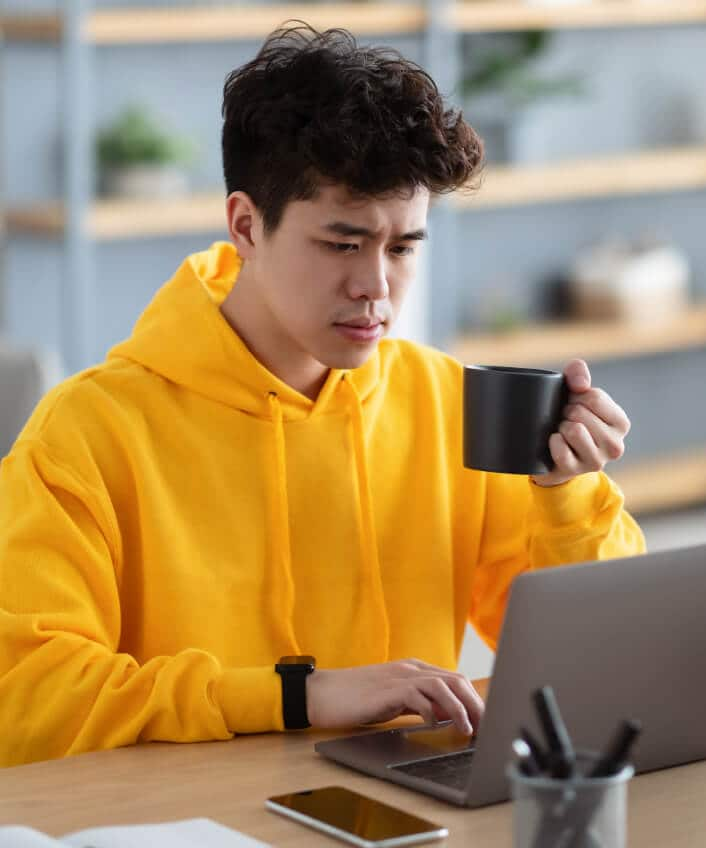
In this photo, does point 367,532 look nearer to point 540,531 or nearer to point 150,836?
point 540,531

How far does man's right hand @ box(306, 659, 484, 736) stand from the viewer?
1.32 metres

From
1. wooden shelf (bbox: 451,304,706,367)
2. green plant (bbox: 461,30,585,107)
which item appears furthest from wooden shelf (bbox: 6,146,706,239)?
wooden shelf (bbox: 451,304,706,367)

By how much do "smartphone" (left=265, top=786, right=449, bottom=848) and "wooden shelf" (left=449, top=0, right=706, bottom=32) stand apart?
3308 mm

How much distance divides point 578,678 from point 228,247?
2.79ft

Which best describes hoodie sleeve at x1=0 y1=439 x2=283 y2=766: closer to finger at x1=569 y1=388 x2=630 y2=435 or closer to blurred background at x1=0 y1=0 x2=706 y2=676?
finger at x1=569 y1=388 x2=630 y2=435

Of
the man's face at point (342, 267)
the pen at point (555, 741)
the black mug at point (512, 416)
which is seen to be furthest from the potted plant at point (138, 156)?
the pen at point (555, 741)

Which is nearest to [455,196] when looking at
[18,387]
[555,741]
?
[18,387]

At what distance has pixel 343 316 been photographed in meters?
1.54

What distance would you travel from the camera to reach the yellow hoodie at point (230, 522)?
145 cm

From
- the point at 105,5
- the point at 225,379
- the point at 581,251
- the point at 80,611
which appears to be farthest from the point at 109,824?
the point at 581,251

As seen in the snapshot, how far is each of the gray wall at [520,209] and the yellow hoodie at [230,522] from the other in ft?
6.93

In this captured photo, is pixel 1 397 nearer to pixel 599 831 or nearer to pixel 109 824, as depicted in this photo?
pixel 109 824

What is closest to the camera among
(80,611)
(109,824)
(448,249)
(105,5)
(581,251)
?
(109,824)

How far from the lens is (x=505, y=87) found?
4426mm
